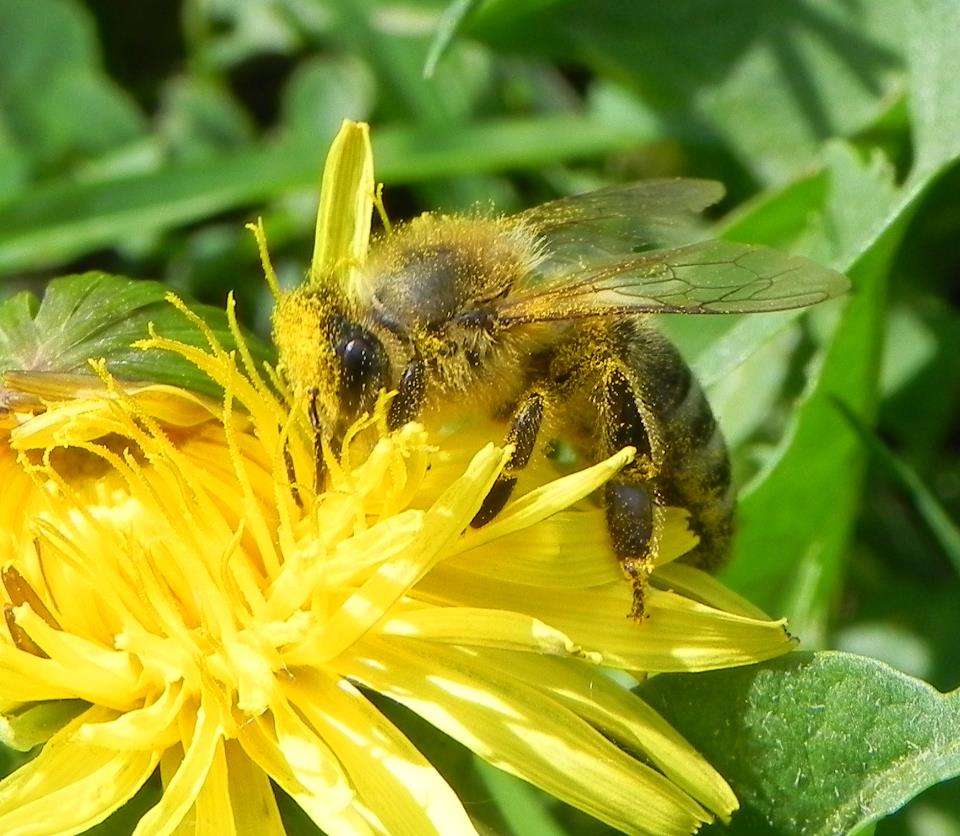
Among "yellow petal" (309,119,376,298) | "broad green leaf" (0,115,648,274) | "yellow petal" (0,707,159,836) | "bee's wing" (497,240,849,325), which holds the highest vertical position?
"yellow petal" (309,119,376,298)

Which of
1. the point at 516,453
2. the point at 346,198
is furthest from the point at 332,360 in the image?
the point at 346,198

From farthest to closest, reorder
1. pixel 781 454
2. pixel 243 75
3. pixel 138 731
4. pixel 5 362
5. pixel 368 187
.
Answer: pixel 243 75 < pixel 781 454 < pixel 368 187 < pixel 5 362 < pixel 138 731

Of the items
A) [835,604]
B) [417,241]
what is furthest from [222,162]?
[835,604]

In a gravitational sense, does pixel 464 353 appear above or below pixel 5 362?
below

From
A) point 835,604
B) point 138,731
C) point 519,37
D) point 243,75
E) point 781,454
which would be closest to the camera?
point 138,731

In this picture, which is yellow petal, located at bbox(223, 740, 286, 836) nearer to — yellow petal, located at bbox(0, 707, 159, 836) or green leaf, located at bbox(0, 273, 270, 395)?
yellow petal, located at bbox(0, 707, 159, 836)

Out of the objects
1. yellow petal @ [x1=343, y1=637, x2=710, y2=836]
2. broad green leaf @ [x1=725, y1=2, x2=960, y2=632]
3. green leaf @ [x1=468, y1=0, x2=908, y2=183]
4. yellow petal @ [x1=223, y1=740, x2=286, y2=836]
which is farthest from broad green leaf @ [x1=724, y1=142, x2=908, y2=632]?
yellow petal @ [x1=223, y1=740, x2=286, y2=836]

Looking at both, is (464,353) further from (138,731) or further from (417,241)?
(138,731)
